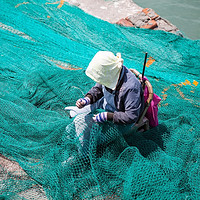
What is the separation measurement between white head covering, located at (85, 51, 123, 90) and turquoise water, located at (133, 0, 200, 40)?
200 inches

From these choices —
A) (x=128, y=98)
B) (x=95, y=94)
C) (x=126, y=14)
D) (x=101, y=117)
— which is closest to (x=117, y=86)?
(x=128, y=98)

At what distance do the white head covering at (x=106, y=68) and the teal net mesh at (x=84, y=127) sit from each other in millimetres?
473

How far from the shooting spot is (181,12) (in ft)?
26.1

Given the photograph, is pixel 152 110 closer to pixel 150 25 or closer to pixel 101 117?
pixel 101 117

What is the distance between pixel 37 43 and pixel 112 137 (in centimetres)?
305

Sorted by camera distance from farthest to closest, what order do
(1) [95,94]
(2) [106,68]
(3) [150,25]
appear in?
(3) [150,25], (1) [95,94], (2) [106,68]

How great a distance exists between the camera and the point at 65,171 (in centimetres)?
239

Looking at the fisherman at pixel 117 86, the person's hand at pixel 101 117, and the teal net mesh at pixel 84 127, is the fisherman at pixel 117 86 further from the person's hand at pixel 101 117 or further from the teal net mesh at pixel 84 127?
the teal net mesh at pixel 84 127

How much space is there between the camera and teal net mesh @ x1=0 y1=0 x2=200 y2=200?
2.29 m

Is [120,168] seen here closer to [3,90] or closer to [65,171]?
[65,171]

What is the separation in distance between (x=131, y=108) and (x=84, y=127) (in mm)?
535

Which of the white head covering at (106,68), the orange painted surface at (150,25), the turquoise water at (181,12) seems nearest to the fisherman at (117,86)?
the white head covering at (106,68)

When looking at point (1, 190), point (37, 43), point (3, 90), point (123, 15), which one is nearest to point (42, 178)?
point (1, 190)

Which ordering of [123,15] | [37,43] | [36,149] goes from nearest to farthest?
[36,149]
[37,43]
[123,15]
